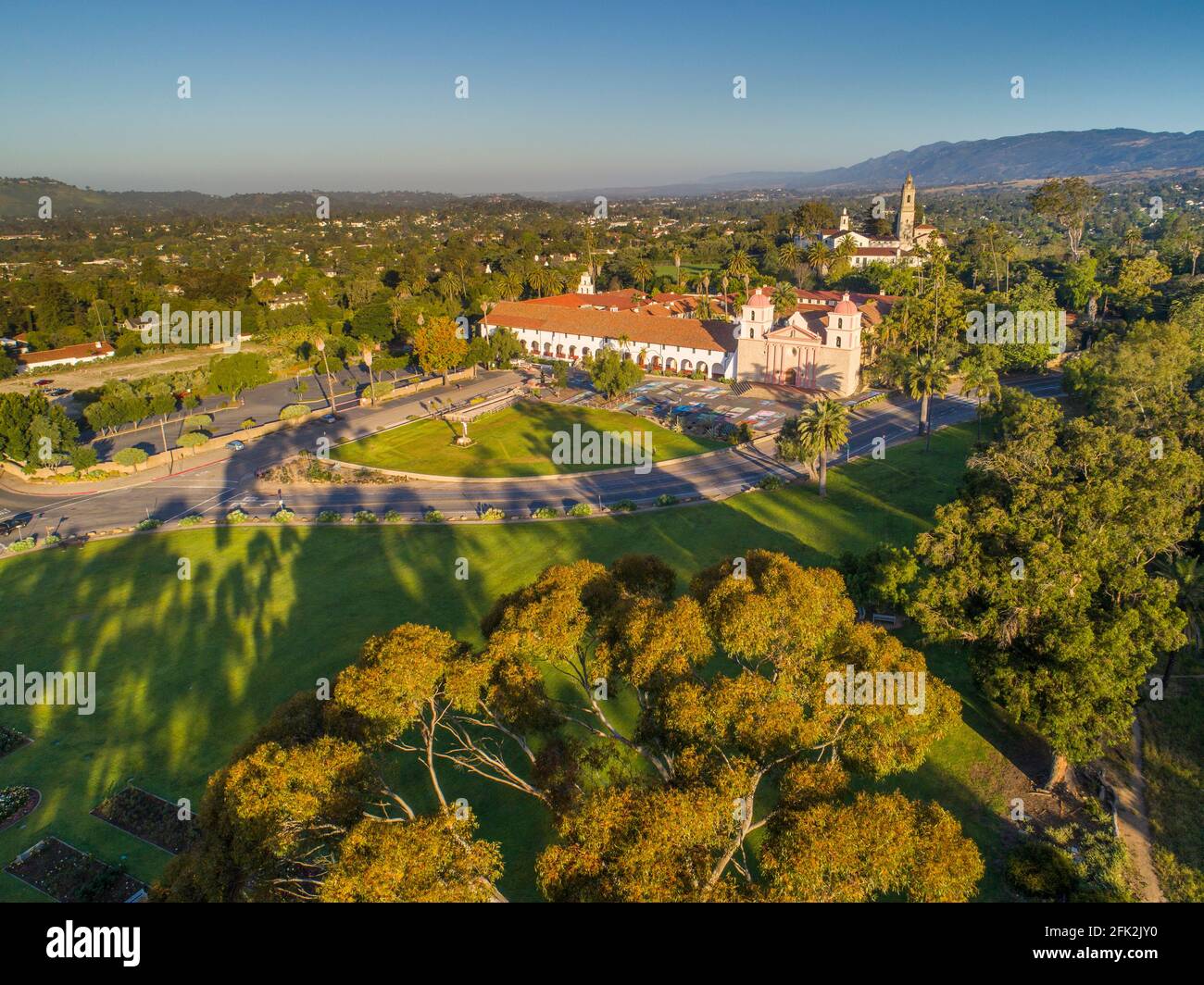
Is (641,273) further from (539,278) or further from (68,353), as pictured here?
(68,353)

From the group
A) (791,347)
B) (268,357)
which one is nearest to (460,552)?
(791,347)

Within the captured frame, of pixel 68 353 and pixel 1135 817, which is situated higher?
pixel 68 353

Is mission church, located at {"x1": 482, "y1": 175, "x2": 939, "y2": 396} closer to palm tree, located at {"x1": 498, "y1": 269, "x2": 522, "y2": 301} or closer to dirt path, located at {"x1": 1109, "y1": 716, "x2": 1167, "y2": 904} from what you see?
palm tree, located at {"x1": 498, "y1": 269, "x2": 522, "y2": 301}

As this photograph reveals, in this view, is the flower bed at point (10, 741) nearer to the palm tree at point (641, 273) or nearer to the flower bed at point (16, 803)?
the flower bed at point (16, 803)

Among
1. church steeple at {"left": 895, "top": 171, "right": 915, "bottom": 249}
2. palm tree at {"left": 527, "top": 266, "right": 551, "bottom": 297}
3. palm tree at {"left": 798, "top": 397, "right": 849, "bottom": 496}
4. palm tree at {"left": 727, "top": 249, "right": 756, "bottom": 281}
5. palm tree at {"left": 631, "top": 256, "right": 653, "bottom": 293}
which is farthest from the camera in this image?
church steeple at {"left": 895, "top": 171, "right": 915, "bottom": 249}

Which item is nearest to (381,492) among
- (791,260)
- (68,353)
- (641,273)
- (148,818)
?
(148,818)

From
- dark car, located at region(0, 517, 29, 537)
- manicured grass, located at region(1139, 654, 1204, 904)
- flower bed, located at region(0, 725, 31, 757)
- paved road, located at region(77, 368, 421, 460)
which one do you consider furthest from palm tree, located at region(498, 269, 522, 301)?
manicured grass, located at region(1139, 654, 1204, 904)

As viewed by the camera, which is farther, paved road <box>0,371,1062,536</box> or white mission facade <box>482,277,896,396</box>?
white mission facade <box>482,277,896,396</box>

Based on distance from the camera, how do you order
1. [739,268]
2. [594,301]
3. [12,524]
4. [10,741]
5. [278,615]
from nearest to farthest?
1. [10,741]
2. [278,615]
3. [12,524]
4. [594,301]
5. [739,268]
